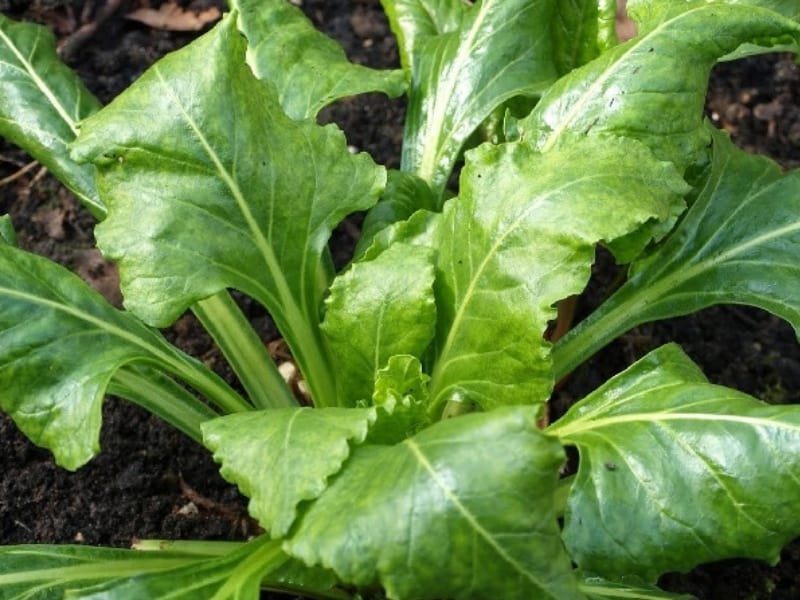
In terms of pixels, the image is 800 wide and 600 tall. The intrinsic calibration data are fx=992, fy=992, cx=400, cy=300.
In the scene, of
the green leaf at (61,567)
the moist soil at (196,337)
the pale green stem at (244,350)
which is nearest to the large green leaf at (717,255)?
the moist soil at (196,337)

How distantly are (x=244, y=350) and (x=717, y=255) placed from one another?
88 centimetres

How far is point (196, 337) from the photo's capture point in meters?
2.20

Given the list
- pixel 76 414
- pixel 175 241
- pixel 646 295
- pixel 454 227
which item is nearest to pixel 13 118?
pixel 175 241

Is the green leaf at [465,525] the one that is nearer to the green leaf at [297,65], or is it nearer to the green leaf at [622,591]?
the green leaf at [622,591]

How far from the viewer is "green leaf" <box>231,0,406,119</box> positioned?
185 cm

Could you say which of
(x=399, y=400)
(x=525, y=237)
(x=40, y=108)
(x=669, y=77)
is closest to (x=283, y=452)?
(x=399, y=400)

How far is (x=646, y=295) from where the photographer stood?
1.82 m

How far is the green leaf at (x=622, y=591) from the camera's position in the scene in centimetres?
165

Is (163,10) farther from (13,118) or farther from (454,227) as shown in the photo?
(454,227)

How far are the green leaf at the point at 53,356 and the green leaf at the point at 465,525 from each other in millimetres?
426

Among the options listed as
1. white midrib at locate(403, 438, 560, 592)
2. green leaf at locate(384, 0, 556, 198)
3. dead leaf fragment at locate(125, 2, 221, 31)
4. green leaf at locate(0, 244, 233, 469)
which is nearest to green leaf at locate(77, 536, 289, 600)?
green leaf at locate(0, 244, 233, 469)

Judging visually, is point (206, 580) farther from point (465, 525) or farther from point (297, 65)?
point (297, 65)

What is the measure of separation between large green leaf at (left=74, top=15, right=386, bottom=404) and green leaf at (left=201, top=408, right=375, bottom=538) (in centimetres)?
25

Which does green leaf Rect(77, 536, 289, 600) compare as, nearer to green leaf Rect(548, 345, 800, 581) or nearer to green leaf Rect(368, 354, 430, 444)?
green leaf Rect(368, 354, 430, 444)
